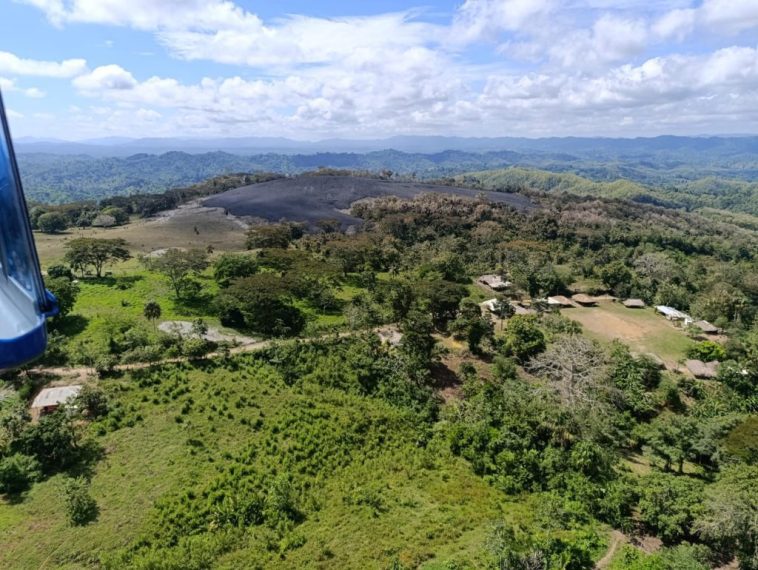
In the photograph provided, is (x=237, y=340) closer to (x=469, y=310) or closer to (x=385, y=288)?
(x=385, y=288)

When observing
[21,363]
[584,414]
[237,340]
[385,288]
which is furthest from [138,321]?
[21,363]

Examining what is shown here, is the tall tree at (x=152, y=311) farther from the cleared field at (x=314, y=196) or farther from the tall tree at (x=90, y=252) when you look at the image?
the cleared field at (x=314, y=196)

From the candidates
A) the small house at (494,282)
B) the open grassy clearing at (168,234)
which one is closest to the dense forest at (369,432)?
the small house at (494,282)

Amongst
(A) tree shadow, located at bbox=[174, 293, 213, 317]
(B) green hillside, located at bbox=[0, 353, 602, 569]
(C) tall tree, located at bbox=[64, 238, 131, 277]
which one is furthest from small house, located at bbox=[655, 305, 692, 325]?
(C) tall tree, located at bbox=[64, 238, 131, 277]

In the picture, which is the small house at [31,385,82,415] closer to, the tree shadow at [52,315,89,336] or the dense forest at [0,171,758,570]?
the dense forest at [0,171,758,570]

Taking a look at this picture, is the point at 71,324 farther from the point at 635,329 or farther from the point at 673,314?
the point at 673,314

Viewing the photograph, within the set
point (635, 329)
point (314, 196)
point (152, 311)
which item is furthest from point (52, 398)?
point (314, 196)
